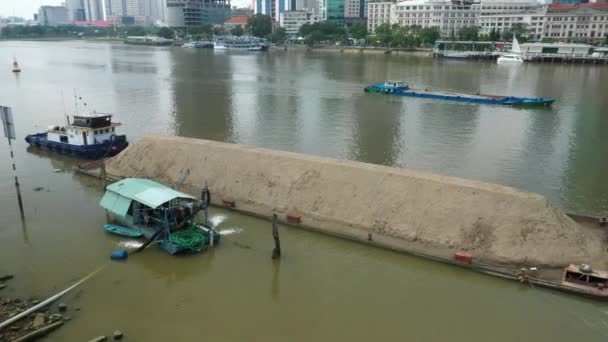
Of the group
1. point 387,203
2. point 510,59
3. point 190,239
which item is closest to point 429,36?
point 510,59

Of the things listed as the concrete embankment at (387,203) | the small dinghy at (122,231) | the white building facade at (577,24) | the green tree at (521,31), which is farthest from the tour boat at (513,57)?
the small dinghy at (122,231)

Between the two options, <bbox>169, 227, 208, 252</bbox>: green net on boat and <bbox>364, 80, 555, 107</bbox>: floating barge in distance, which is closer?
<bbox>169, 227, 208, 252</bbox>: green net on boat

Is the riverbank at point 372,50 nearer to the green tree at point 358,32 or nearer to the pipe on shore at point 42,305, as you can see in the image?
the green tree at point 358,32

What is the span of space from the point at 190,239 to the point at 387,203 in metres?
9.05

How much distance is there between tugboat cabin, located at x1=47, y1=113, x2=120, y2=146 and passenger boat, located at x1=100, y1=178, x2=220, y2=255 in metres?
14.0

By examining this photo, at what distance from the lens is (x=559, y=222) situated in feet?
63.2

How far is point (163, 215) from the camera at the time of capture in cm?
2128

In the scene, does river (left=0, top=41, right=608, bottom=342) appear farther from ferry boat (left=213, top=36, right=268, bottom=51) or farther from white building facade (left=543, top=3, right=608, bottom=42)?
ferry boat (left=213, top=36, right=268, bottom=51)

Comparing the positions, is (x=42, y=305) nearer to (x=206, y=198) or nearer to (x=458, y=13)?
(x=206, y=198)

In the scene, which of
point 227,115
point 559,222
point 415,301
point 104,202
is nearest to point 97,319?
point 104,202

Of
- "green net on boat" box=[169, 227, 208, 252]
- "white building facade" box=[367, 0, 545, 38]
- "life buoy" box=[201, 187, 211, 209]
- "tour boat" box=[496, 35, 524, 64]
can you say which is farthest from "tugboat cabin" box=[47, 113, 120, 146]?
"white building facade" box=[367, 0, 545, 38]

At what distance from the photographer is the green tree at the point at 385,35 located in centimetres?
16098

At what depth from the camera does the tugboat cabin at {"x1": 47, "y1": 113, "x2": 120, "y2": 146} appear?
34.5 metres

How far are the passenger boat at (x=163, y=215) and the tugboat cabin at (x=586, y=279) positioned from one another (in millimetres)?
14285
